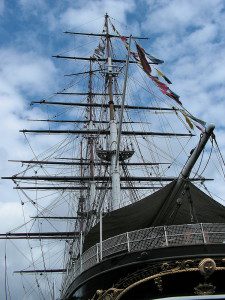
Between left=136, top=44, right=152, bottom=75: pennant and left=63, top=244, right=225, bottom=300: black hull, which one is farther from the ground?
left=136, top=44, right=152, bottom=75: pennant

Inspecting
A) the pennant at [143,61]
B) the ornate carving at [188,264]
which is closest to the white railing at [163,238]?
the ornate carving at [188,264]

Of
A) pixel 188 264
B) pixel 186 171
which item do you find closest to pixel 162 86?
pixel 186 171

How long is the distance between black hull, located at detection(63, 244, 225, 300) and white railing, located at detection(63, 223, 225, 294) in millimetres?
189

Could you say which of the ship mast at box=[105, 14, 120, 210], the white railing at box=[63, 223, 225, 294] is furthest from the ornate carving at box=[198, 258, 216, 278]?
the ship mast at box=[105, 14, 120, 210]

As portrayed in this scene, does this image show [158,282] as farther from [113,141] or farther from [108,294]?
[113,141]

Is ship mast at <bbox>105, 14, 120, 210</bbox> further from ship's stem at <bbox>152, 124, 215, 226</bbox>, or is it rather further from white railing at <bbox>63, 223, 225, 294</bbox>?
white railing at <bbox>63, 223, 225, 294</bbox>

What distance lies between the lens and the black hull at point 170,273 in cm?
955

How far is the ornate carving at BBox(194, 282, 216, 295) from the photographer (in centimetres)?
951

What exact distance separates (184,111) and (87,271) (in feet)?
15.7

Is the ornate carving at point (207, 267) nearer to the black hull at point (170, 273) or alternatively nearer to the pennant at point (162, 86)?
the black hull at point (170, 273)

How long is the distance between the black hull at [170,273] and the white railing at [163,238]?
0.19 m

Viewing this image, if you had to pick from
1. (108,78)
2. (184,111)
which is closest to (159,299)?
(184,111)

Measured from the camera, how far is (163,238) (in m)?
10.3

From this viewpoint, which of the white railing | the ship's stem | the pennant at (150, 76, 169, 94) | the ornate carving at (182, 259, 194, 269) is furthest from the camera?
the pennant at (150, 76, 169, 94)
